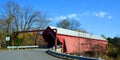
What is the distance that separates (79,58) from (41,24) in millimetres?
60493

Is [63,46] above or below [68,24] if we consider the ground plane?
below

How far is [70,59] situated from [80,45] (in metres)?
31.8

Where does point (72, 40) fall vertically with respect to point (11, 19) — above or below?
below

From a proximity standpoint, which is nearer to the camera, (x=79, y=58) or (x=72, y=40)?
(x=79, y=58)

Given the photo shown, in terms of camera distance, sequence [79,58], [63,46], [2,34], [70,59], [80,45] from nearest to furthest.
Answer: [79,58] → [70,59] → [63,46] → [80,45] → [2,34]

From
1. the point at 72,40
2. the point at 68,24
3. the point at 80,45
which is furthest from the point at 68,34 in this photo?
the point at 68,24

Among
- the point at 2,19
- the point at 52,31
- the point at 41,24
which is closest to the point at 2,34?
the point at 2,19

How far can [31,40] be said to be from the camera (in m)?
72.9

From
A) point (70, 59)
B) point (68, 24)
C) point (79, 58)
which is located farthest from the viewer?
point (68, 24)

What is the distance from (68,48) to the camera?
49.4m

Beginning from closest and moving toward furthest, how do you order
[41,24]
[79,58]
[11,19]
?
[79,58], [11,19], [41,24]

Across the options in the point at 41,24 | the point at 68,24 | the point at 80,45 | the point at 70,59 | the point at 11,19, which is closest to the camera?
the point at 70,59

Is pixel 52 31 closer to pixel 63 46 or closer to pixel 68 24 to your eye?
pixel 63 46

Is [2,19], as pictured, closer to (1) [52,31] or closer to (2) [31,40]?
(2) [31,40]
